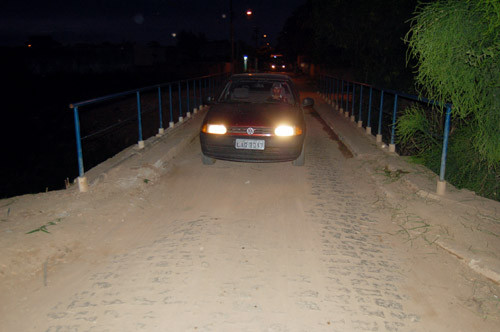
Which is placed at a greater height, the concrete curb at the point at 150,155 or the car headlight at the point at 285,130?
the car headlight at the point at 285,130

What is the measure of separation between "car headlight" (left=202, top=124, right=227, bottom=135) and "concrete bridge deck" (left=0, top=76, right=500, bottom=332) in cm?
80

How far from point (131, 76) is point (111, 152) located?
22709 millimetres

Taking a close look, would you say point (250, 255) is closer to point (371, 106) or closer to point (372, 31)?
point (371, 106)

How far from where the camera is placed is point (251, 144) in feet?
22.4

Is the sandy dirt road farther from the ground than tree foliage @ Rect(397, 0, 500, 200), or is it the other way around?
tree foliage @ Rect(397, 0, 500, 200)

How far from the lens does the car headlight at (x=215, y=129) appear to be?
22.8 feet

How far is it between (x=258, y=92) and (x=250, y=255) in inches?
197

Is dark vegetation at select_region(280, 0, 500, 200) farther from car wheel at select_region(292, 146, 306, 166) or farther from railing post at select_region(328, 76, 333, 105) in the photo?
railing post at select_region(328, 76, 333, 105)

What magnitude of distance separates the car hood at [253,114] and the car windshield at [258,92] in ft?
1.06

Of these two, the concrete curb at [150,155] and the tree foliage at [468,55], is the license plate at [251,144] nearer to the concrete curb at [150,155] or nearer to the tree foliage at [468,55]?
the concrete curb at [150,155]

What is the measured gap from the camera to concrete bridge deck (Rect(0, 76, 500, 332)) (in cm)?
321

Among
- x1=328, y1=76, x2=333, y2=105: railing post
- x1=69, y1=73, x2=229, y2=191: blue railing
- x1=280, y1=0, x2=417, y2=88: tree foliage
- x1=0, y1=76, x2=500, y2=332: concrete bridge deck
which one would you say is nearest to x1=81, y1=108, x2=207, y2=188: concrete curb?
x1=0, y1=76, x2=500, y2=332: concrete bridge deck

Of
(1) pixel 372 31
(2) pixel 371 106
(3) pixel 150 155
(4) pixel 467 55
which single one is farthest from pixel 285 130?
(1) pixel 372 31

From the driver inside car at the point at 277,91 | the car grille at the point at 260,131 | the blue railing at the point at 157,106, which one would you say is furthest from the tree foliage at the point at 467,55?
the blue railing at the point at 157,106
